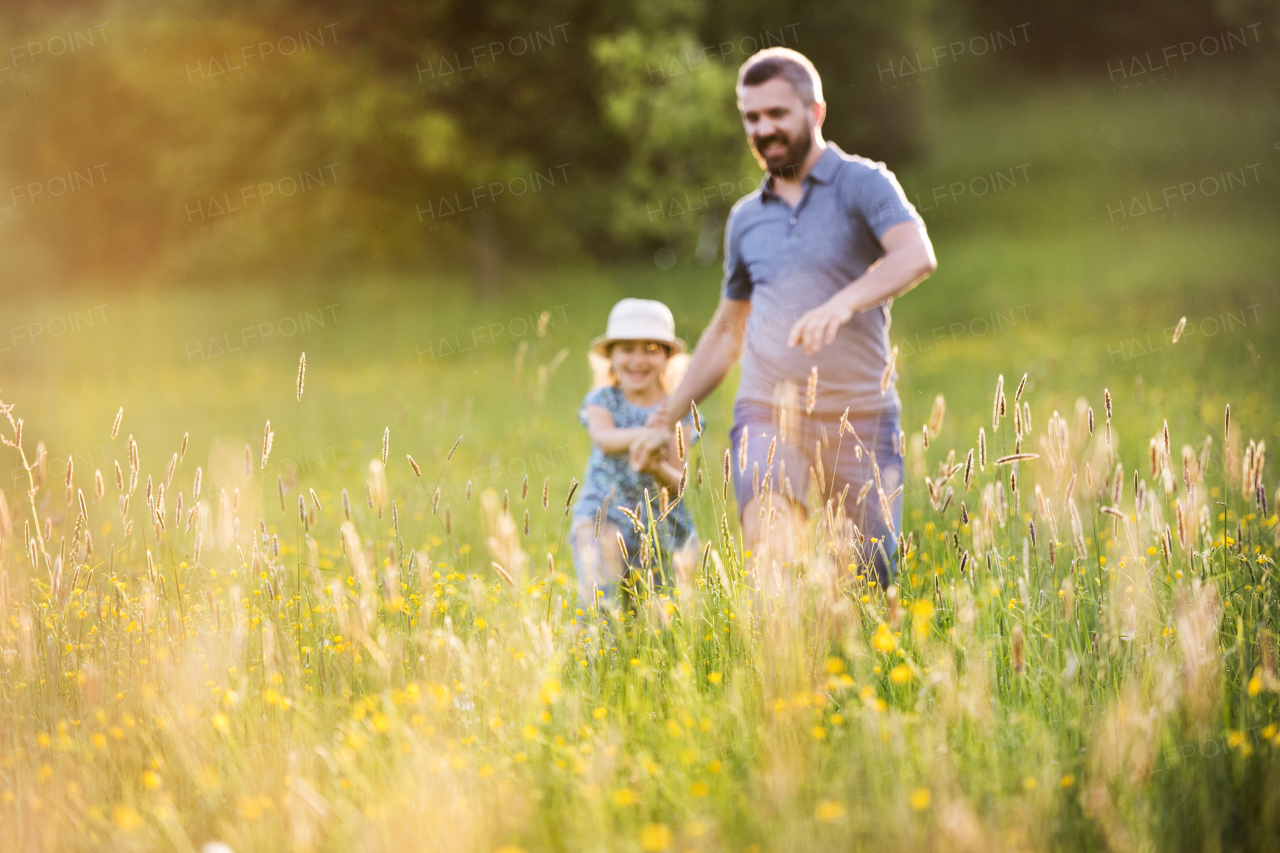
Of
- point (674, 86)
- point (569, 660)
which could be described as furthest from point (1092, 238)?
point (569, 660)

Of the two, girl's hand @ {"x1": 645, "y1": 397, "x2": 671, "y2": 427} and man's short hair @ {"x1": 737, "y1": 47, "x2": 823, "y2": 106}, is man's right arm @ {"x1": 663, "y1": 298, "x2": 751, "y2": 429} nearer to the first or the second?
girl's hand @ {"x1": 645, "y1": 397, "x2": 671, "y2": 427}

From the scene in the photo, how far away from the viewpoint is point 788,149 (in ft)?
11.8

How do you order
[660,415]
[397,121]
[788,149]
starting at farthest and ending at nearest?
1. [397,121]
2. [660,415]
3. [788,149]

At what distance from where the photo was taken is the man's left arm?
10.1 feet

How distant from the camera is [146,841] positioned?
7.23 feet

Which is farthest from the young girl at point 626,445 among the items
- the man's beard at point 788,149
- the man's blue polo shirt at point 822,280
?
the man's beard at point 788,149

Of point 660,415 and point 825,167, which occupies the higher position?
point 825,167

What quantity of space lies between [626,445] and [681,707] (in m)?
1.54

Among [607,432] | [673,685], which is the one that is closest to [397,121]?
[607,432]

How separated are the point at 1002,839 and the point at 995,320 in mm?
12553

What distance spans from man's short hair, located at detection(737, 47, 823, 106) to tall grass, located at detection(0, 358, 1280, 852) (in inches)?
57.4

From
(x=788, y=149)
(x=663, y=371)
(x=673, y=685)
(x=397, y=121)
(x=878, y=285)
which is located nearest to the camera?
(x=673, y=685)

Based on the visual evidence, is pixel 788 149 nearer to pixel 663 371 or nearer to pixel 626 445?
pixel 663 371

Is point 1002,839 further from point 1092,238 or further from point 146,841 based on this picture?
point 1092,238
